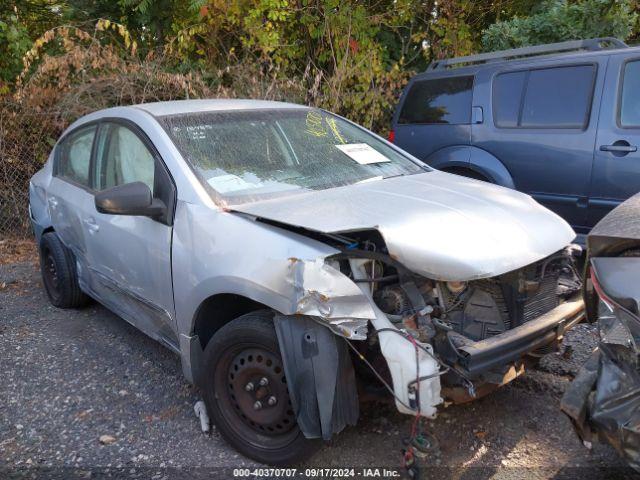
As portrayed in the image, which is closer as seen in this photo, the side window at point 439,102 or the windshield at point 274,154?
the windshield at point 274,154

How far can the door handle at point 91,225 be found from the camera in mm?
3751

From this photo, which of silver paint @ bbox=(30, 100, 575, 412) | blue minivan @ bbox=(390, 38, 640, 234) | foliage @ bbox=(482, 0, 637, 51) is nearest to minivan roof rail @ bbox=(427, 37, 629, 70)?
blue minivan @ bbox=(390, 38, 640, 234)

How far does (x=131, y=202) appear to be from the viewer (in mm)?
2996

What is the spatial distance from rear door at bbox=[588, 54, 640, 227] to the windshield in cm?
186

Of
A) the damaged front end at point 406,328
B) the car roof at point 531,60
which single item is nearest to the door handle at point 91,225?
the damaged front end at point 406,328

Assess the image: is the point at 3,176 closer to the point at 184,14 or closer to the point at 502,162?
the point at 184,14

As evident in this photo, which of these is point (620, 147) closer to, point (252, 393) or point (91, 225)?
point (252, 393)

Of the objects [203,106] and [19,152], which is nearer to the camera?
[203,106]

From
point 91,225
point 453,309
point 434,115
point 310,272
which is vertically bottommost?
point 453,309

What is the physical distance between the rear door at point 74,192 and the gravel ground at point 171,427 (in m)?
0.76

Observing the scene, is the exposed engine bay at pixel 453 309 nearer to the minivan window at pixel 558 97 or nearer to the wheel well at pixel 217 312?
the wheel well at pixel 217 312

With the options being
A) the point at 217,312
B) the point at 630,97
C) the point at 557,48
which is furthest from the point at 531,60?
the point at 217,312

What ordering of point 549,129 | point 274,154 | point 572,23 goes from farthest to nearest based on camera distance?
point 572,23, point 549,129, point 274,154

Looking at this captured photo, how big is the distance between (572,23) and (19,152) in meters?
7.07
